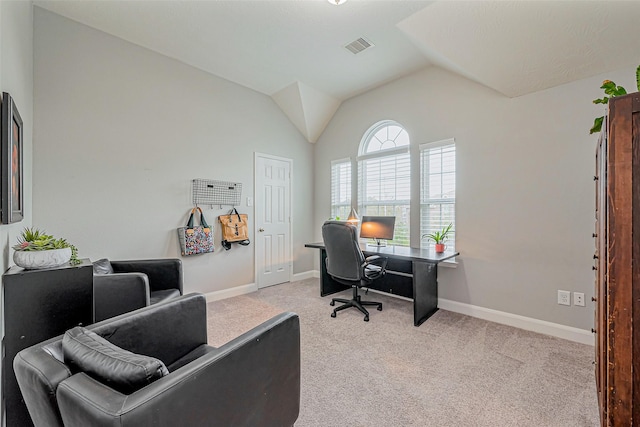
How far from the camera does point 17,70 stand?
5.93 feet

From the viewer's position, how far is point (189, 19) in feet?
8.65

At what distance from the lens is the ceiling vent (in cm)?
296

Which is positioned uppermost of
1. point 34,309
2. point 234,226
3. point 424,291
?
point 234,226

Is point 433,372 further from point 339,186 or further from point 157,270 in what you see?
point 339,186

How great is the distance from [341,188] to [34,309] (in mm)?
3779

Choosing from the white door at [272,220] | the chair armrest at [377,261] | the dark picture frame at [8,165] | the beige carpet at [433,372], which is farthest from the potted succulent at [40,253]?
the white door at [272,220]

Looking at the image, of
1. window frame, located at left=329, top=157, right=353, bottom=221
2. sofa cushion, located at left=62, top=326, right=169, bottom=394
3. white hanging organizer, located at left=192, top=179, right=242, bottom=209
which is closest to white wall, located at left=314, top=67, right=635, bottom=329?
window frame, located at left=329, top=157, right=353, bottom=221

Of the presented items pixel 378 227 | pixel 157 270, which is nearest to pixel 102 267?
pixel 157 270

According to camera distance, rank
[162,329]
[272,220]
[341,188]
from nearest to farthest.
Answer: [162,329] < [272,220] < [341,188]

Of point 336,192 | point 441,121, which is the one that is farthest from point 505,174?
point 336,192

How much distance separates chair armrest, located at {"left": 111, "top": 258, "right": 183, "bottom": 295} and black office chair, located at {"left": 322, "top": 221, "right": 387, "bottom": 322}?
158 centimetres

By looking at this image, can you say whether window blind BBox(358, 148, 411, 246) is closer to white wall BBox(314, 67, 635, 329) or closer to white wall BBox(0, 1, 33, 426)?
white wall BBox(314, 67, 635, 329)

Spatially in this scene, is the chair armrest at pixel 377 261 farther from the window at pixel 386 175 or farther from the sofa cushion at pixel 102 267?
the sofa cushion at pixel 102 267

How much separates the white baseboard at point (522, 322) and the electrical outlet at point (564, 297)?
22 centimetres
